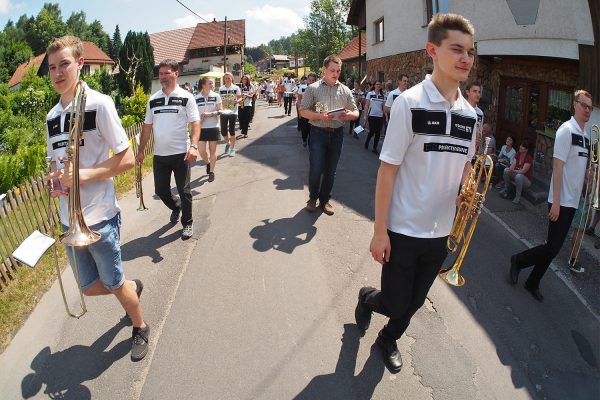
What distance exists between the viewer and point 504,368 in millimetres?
→ 3094

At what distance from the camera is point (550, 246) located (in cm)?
391

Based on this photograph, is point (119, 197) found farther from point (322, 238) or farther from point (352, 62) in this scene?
point (352, 62)

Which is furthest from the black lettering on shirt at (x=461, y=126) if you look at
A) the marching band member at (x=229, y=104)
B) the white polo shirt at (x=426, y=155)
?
the marching band member at (x=229, y=104)

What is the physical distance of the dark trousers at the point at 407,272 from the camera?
2.57 meters

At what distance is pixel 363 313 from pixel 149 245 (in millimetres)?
2970

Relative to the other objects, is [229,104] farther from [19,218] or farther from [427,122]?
[427,122]

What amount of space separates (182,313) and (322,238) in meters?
2.11

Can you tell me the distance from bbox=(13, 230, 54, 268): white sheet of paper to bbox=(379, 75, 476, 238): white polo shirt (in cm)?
218

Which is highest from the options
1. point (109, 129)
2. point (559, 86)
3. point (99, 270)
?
point (559, 86)

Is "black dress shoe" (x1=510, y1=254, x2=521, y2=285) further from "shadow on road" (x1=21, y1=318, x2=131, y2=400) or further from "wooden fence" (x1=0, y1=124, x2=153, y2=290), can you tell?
"wooden fence" (x1=0, y1=124, x2=153, y2=290)

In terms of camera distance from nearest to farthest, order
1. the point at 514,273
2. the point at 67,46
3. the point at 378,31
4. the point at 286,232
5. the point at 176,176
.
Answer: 1. the point at 67,46
2. the point at 514,273
3. the point at 176,176
4. the point at 286,232
5. the point at 378,31

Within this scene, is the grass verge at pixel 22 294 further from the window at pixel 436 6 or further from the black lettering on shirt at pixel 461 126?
the window at pixel 436 6

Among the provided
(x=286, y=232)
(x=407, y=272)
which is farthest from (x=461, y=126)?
(x=286, y=232)

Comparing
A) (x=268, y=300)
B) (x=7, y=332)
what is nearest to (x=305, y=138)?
(x=268, y=300)
